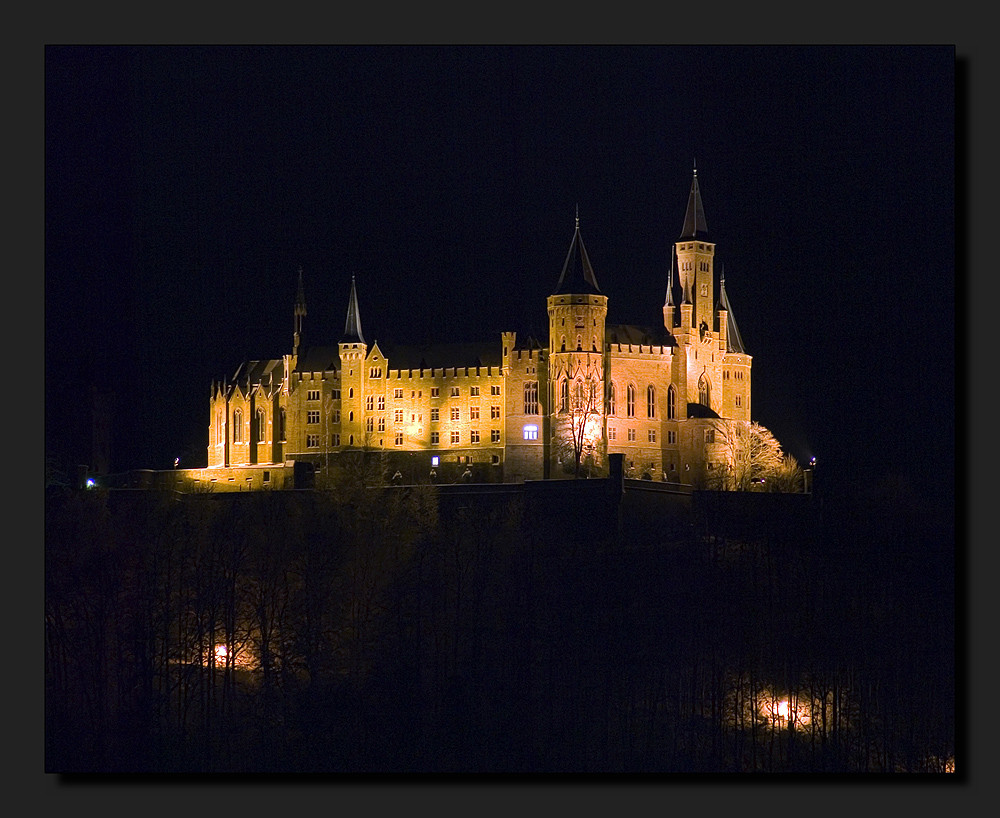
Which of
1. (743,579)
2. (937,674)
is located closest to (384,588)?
(743,579)

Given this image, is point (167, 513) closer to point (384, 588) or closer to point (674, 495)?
point (384, 588)

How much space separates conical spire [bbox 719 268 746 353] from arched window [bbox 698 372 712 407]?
1.56 metres

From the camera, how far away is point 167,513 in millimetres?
76875

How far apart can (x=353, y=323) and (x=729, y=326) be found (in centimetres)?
1210

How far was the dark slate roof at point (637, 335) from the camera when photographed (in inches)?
3305

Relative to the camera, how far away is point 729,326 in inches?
3396

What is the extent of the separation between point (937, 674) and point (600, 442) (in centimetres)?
1704

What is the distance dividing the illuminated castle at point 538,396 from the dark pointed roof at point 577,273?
0.14 ft

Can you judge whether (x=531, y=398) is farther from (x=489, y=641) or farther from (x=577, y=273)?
(x=489, y=641)

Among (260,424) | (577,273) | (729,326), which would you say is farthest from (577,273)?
(260,424)

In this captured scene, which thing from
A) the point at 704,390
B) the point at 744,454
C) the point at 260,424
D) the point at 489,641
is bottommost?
the point at 489,641

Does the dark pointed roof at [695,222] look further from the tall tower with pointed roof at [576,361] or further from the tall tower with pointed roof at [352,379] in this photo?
the tall tower with pointed roof at [352,379]

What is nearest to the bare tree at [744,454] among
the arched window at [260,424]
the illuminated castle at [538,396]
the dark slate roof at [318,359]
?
the illuminated castle at [538,396]

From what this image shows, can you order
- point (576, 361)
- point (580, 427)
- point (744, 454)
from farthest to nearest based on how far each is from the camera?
point (744, 454)
point (576, 361)
point (580, 427)
